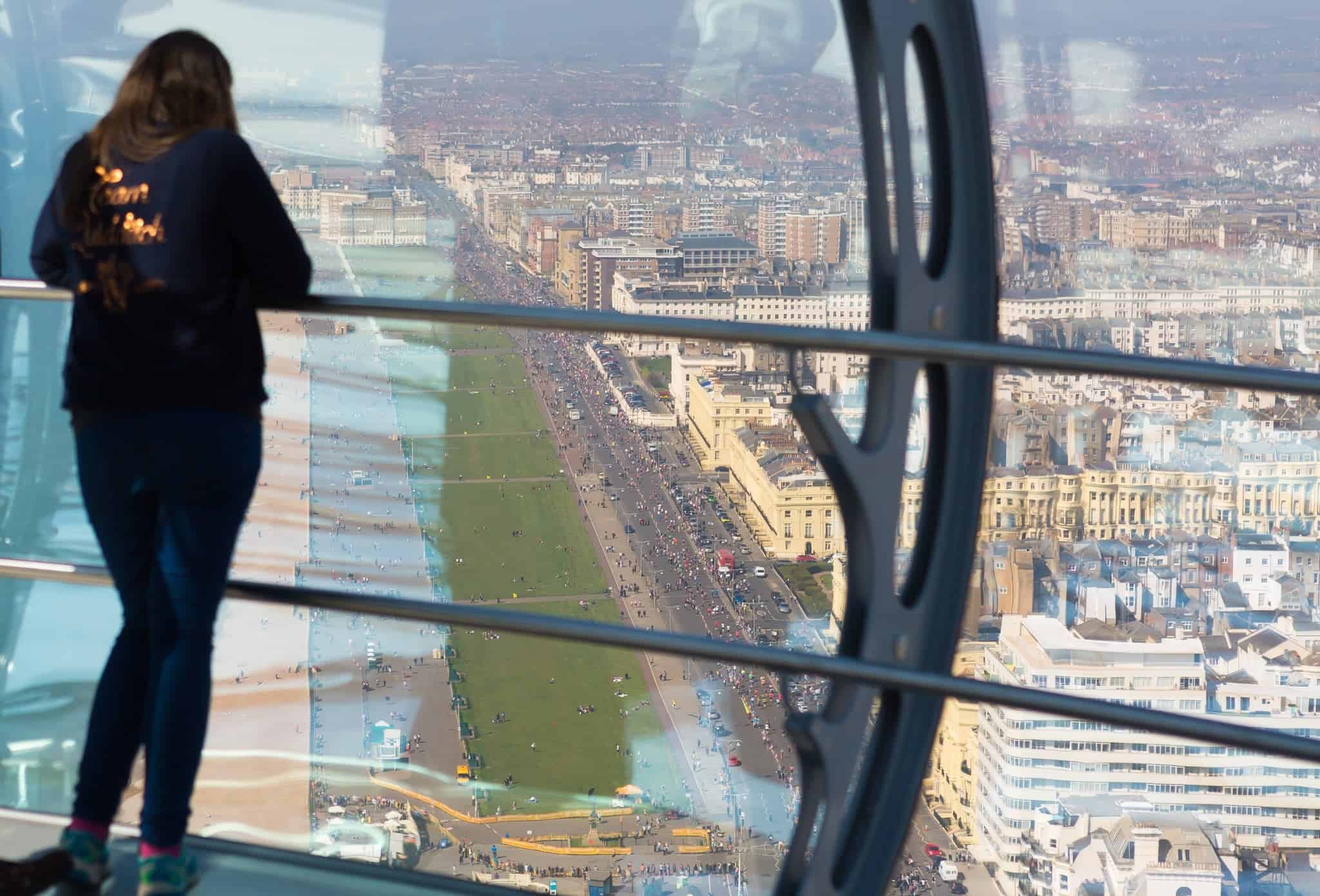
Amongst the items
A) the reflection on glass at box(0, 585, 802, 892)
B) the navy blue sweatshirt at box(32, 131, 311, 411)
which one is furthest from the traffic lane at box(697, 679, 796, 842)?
the navy blue sweatshirt at box(32, 131, 311, 411)

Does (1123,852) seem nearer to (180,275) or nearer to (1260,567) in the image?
(1260,567)

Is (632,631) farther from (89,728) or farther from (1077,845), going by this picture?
(1077,845)

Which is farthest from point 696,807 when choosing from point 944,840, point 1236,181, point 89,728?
point 89,728

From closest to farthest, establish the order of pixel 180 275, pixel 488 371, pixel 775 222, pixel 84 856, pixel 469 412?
1. pixel 180 275
2. pixel 84 856
3. pixel 775 222
4. pixel 488 371
5. pixel 469 412

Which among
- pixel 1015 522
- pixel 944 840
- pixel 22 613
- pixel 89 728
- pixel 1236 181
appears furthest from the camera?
pixel 1015 522

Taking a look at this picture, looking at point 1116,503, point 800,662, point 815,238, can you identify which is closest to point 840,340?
point 800,662

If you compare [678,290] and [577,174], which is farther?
[577,174]

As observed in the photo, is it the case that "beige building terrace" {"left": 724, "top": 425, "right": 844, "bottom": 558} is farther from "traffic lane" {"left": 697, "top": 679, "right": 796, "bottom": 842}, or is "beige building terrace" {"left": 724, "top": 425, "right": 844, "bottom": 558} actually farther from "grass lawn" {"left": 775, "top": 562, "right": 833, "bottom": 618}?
"traffic lane" {"left": 697, "top": 679, "right": 796, "bottom": 842}
